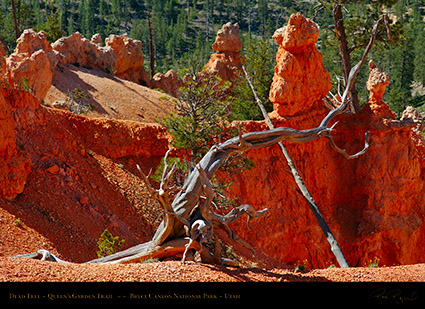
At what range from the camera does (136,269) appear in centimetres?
845

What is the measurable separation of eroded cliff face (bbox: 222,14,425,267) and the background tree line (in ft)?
16.8

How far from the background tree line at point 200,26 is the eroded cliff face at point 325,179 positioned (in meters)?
5.11

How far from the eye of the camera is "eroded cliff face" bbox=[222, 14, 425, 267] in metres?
20.8

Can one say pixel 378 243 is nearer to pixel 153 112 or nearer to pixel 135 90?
pixel 153 112

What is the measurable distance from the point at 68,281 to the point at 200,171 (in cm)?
317

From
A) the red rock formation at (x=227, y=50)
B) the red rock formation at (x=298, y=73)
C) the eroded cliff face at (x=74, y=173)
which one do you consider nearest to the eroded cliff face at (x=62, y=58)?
the eroded cliff face at (x=74, y=173)

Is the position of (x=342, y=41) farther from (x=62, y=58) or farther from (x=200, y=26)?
(x=200, y=26)

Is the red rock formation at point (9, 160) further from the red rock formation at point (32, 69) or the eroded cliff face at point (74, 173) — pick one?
the red rock formation at point (32, 69)

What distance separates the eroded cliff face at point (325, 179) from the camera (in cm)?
2081

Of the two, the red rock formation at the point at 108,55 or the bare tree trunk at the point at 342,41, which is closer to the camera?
the bare tree trunk at the point at 342,41

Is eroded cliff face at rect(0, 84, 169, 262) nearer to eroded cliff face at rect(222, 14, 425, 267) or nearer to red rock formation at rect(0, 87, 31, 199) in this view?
red rock formation at rect(0, 87, 31, 199)

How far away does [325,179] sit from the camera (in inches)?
867

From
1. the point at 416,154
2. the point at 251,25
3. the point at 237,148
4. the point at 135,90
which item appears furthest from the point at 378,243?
the point at 251,25

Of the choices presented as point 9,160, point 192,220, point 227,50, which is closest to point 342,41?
point 9,160
